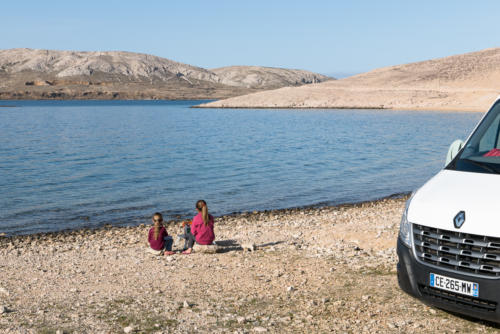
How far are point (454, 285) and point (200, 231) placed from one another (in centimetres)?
635

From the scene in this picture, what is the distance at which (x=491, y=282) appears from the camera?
550 centimetres

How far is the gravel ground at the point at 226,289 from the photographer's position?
22.4ft

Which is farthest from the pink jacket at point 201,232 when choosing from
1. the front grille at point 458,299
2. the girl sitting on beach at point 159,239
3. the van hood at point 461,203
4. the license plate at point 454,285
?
the license plate at point 454,285

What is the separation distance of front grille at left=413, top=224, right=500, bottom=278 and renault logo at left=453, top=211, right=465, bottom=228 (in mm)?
101

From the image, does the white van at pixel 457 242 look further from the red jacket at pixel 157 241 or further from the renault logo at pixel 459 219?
the red jacket at pixel 157 241

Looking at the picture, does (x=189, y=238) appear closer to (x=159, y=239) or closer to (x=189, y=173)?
(x=159, y=239)

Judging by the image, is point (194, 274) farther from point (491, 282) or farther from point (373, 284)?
point (491, 282)

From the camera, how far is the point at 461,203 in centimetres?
575

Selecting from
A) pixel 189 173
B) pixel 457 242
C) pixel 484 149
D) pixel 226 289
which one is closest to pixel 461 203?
pixel 457 242

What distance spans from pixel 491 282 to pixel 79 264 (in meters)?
7.76

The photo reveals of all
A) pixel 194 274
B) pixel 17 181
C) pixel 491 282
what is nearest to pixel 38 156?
pixel 17 181

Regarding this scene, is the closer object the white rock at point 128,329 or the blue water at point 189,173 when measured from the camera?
the white rock at point 128,329

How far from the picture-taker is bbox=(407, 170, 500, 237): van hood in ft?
18.1

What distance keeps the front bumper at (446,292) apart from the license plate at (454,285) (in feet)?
0.14
